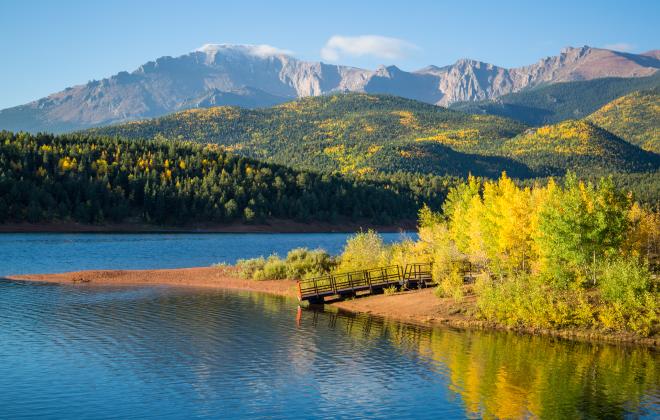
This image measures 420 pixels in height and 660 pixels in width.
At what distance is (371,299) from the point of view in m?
54.8

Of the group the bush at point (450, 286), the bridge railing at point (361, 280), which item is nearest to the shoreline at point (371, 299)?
the bush at point (450, 286)

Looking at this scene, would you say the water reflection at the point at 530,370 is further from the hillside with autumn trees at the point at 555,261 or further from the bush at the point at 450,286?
the bush at the point at 450,286

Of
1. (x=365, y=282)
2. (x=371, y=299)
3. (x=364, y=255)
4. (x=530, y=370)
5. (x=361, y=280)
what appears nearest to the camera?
(x=530, y=370)

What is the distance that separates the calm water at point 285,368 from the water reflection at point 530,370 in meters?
0.08

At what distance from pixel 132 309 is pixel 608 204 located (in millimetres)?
35096

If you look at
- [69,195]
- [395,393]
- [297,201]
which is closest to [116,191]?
[69,195]

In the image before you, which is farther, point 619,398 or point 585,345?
point 585,345

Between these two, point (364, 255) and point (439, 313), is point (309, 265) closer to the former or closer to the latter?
point (364, 255)

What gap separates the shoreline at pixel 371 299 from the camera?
42.2m

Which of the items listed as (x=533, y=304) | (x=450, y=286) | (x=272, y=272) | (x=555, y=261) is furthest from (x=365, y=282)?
(x=533, y=304)

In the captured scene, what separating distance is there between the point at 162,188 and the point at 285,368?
423 ft

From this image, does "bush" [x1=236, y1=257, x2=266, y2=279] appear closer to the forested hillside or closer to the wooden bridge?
the wooden bridge

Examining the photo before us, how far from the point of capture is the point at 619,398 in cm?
3006

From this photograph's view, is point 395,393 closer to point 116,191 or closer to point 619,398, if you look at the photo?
point 619,398
